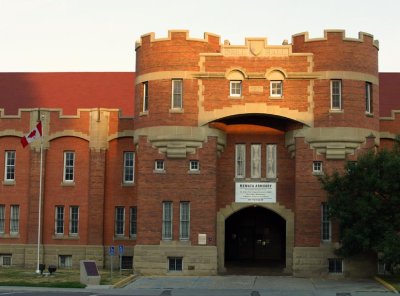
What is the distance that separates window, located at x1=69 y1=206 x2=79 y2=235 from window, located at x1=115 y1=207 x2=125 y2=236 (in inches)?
Answer: 99.3

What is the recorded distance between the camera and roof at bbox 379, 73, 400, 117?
172ft

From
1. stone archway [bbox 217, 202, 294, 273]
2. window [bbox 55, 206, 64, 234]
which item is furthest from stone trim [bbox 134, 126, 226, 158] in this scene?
window [bbox 55, 206, 64, 234]

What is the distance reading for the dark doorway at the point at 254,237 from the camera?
169ft

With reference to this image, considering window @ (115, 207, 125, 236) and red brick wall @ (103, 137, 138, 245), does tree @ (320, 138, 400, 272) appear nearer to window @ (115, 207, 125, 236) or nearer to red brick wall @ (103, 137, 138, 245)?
red brick wall @ (103, 137, 138, 245)

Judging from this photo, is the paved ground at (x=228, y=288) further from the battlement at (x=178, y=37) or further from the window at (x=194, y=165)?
the battlement at (x=178, y=37)

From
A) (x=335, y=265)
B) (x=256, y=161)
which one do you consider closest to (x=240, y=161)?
(x=256, y=161)

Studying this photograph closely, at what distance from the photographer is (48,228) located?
47.7 metres

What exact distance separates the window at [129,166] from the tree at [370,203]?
46.1 ft

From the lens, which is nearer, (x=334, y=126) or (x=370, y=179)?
(x=370, y=179)

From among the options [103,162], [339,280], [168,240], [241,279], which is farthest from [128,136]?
[339,280]

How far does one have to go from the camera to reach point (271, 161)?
43.8 metres

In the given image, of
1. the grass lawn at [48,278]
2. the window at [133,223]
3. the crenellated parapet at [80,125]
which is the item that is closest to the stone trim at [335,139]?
the crenellated parapet at [80,125]

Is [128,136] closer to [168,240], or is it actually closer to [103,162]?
[103,162]

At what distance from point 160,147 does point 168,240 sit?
5.28 m
